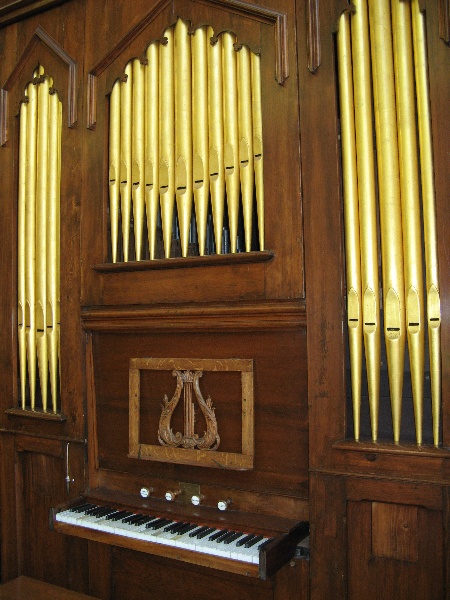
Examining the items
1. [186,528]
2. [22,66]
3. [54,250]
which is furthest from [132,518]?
[22,66]

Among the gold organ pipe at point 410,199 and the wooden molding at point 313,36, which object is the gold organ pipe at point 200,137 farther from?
the gold organ pipe at point 410,199

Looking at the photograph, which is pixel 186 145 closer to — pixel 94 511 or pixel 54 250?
pixel 54 250

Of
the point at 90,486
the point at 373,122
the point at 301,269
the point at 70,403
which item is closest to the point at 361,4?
the point at 373,122

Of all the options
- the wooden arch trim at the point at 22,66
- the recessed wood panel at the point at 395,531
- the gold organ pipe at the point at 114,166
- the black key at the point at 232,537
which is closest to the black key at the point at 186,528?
the black key at the point at 232,537

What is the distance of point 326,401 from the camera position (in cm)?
297

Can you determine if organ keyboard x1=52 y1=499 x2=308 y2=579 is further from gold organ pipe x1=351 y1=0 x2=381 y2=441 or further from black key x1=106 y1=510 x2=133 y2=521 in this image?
gold organ pipe x1=351 y1=0 x2=381 y2=441

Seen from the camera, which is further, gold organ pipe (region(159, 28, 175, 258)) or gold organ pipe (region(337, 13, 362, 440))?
gold organ pipe (region(159, 28, 175, 258))

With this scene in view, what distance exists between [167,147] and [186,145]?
0.43 ft

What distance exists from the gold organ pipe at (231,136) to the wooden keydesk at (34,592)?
2.06m

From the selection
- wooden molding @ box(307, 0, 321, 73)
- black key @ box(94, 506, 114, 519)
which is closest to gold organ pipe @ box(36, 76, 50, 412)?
black key @ box(94, 506, 114, 519)

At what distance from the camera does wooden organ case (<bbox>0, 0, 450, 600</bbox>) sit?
2.82m

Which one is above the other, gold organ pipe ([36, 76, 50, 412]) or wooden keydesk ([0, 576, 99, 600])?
gold organ pipe ([36, 76, 50, 412])

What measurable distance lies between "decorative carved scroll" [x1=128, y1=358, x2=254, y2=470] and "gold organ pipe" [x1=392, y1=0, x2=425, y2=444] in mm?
881

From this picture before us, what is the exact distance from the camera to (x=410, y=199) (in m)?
2.79
